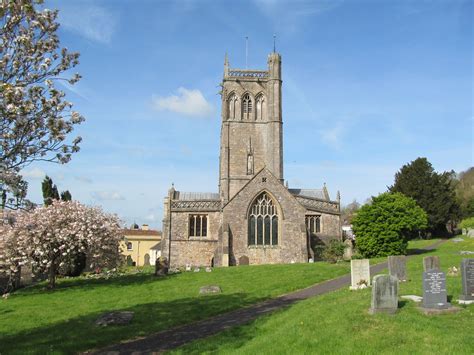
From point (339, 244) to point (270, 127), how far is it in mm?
17272

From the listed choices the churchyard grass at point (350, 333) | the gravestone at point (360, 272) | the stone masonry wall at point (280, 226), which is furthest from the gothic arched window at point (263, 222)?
the churchyard grass at point (350, 333)

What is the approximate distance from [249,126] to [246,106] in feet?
7.66

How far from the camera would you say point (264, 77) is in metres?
48.0

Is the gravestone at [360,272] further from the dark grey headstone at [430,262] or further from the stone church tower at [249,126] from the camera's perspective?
the stone church tower at [249,126]

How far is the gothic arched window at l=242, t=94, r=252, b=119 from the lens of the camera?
47031 mm

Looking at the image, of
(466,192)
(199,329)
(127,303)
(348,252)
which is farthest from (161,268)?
(466,192)

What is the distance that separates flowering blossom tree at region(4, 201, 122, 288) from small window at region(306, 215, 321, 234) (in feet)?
60.1

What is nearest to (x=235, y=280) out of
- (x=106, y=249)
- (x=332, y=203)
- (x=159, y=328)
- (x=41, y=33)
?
(x=106, y=249)

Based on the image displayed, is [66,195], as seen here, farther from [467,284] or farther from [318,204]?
[467,284]

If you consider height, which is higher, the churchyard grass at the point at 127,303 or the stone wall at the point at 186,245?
the stone wall at the point at 186,245

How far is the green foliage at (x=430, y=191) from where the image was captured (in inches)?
2055

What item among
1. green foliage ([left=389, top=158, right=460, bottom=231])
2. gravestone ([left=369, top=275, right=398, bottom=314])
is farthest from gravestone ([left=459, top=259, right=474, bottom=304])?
green foliage ([left=389, top=158, right=460, bottom=231])

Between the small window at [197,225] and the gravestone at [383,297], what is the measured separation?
89.7ft

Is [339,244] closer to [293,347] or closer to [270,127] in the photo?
[270,127]
